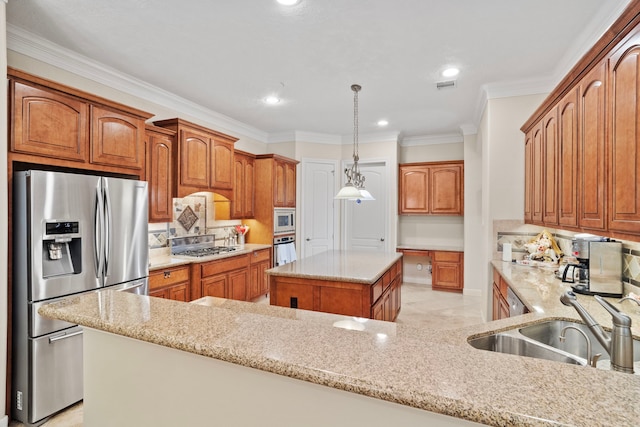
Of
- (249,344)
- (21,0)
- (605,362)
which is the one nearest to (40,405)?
(249,344)

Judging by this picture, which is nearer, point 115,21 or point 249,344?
point 249,344

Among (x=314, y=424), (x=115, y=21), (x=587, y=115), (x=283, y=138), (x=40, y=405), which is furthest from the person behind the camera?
(x=283, y=138)

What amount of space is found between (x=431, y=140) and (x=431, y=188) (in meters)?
0.90

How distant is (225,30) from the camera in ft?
8.40

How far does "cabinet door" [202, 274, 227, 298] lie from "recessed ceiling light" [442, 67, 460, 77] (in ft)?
10.9

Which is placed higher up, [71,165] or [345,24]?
[345,24]

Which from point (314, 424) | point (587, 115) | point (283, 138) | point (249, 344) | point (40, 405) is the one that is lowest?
point (40, 405)

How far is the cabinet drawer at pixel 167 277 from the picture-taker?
3.14 m

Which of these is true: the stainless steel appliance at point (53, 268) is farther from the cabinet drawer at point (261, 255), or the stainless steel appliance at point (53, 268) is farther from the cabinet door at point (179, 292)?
the cabinet drawer at point (261, 255)

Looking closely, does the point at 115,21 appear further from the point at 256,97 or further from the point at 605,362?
the point at 605,362

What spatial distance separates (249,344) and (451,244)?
5887 millimetres

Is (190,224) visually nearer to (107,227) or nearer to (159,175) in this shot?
(159,175)

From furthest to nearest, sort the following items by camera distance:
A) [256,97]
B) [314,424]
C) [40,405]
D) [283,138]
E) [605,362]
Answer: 1. [283,138]
2. [256,97]
3. [40,405]
4. [605,362]
5. [314,424]

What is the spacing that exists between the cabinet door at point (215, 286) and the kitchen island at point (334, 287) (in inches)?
42.6
